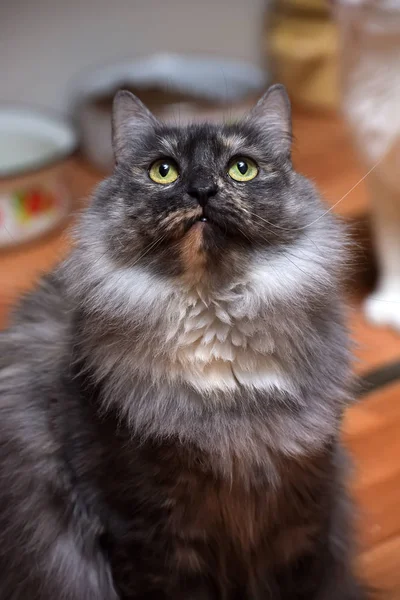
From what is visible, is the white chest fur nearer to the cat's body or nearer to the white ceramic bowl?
the cat's body

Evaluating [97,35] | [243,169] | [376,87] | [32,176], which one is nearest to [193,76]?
[97,35]

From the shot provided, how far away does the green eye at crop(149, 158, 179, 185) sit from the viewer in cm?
94

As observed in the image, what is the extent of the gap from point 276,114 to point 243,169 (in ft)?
0.55

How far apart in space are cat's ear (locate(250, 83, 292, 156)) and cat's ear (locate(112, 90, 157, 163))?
0.15 meters

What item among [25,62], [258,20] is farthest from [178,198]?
[258,20]

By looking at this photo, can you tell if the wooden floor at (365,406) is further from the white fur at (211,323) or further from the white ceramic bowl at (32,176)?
the white fur at (211,323)

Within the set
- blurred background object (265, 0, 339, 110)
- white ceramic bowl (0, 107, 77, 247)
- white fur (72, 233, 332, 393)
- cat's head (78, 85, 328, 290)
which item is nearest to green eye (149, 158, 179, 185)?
cat's head (78, 85, 328, 290)

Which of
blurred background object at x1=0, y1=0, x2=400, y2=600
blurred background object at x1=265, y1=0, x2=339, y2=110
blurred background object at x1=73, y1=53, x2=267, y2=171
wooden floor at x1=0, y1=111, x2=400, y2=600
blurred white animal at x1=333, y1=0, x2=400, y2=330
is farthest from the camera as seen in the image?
blurred background object at x1=265, y1=0, x2=339, y2=110

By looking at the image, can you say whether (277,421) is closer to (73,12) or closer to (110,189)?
(110,189)

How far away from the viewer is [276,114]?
3.53ft

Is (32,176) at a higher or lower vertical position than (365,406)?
higher

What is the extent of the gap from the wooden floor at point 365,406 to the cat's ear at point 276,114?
4.7 inches

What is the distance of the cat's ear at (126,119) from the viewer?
1.06 m

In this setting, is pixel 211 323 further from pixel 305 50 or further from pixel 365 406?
pixel 305 50
